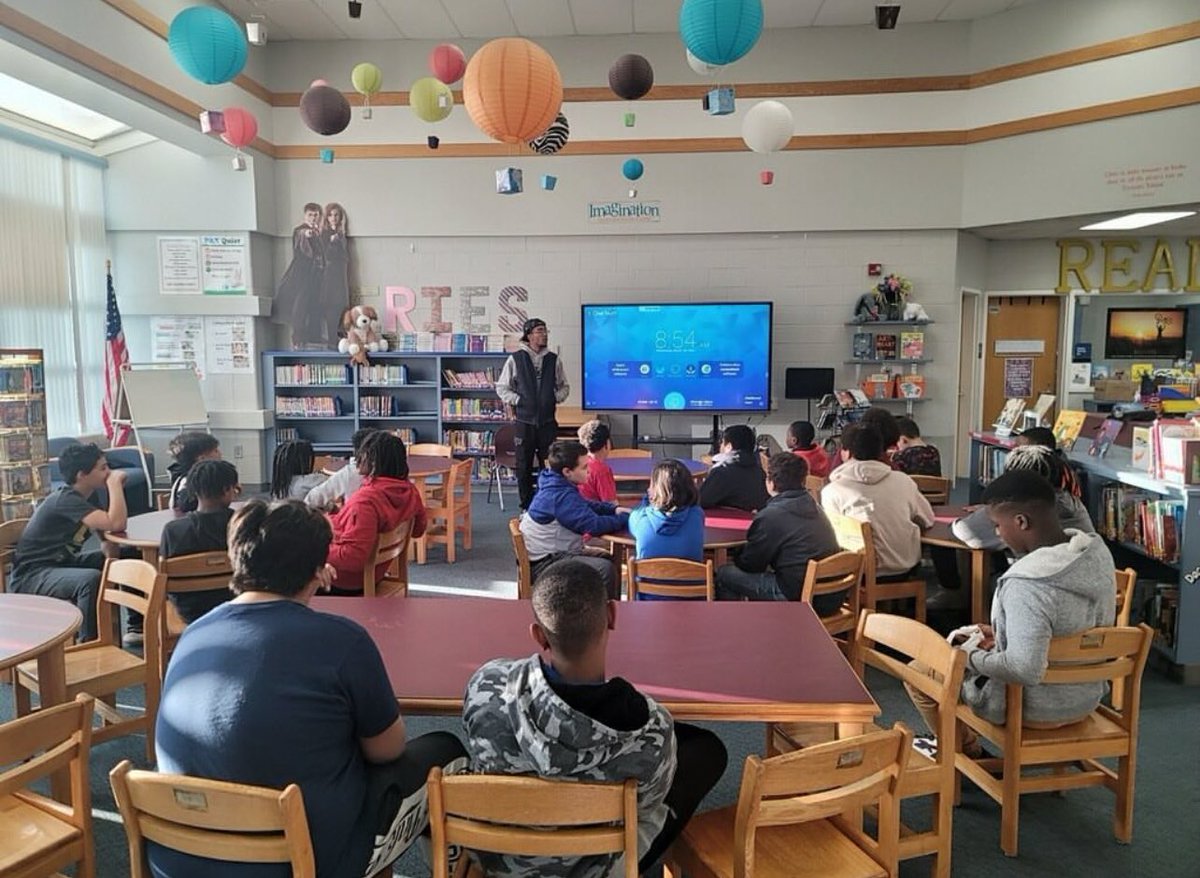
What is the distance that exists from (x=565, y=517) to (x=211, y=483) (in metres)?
1.51

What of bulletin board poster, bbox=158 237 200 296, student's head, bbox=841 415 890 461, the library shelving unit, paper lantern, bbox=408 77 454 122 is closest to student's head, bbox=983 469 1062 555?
student's head, bbox=841 415 890 461

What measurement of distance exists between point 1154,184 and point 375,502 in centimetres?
718

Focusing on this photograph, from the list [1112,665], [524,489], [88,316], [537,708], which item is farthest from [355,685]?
[88,316]

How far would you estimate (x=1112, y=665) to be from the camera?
2354mm

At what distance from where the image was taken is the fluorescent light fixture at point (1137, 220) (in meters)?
7.43

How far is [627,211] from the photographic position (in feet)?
28.0

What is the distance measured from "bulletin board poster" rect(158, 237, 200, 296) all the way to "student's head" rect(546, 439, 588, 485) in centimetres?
629

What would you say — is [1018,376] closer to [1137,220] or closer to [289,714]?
[1137,220]

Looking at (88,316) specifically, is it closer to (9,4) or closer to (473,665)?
(9,4)

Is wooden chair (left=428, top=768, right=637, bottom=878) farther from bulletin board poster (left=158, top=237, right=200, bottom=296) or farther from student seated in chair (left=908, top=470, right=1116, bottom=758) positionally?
bulletin board poster (left=158, top=237, right=200, bottom=296)

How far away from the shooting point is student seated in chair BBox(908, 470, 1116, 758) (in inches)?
91.4

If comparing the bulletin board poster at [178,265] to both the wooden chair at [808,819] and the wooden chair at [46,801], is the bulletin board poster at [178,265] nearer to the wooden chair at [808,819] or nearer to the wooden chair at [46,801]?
the wooden chair at [46,801]

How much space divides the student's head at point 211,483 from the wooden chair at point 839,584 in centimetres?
A: 240

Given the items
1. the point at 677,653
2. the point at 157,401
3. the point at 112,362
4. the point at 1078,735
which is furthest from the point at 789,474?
the point at 112,362
